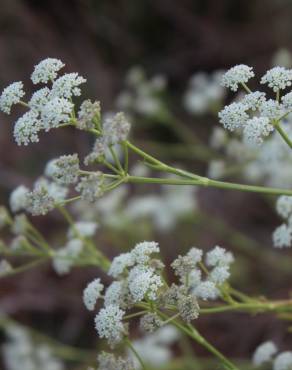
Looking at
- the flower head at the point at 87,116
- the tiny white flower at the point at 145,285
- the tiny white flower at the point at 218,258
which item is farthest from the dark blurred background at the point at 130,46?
the flower head at the point at 87,116

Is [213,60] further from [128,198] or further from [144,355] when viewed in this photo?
[144,355]

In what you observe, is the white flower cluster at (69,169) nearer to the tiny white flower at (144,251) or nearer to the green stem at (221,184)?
the green stem at (221,184)

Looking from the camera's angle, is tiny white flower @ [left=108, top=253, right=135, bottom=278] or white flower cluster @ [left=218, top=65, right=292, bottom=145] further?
tiny white flower @ [left=108, top=253, right=135, bottom=278]

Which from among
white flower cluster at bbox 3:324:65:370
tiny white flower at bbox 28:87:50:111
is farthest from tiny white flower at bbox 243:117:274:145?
white flower cluster at bbox 3:324:65:370

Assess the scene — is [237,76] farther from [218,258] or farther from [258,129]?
[218,258]

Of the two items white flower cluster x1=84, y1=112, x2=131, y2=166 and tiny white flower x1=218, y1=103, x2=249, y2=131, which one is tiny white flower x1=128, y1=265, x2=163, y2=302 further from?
tiny white flower x1=218, y1=103, x2=249, y2=131

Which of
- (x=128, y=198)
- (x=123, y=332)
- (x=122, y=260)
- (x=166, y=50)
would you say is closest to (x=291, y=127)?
(x=122, y=260)
